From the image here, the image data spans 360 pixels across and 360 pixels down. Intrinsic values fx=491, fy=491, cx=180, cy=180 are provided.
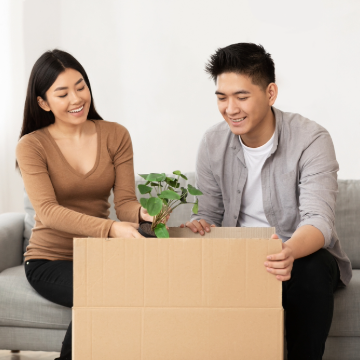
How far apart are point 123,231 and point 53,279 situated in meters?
0.38

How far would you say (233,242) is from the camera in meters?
1.04

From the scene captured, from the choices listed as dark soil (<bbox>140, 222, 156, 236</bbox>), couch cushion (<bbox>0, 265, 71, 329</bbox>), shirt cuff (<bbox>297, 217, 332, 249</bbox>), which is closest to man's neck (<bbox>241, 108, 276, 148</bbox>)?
shirt cuff (<bbox>297, 217, 332, 249</bbox>)

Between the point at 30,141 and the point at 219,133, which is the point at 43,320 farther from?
the point at 219,133

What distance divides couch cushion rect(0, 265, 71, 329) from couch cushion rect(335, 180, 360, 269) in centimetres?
116

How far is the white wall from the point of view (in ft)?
8.80

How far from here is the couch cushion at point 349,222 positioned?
2.05 meters

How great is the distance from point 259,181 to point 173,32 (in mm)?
1457

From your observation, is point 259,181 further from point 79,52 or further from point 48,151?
point 79,52

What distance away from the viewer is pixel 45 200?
1.57 m

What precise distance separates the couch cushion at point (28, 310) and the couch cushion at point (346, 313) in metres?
0.91

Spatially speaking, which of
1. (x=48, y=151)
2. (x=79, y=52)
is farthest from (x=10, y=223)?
(x=79, y=52)

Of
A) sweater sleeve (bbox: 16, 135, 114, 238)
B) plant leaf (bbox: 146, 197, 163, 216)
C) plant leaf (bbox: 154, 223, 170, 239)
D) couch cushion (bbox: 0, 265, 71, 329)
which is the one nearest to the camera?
plant leaf (bbox: 146, 197, 163, 216)

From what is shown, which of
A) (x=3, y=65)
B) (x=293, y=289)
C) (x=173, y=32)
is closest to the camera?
(x=293, y=289)

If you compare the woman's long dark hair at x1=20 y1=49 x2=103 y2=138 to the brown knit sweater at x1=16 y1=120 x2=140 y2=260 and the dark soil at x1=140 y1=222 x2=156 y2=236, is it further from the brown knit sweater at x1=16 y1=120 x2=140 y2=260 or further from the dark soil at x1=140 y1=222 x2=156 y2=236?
the dark soil at x1=140 y1=222 x2=156 y2=236
